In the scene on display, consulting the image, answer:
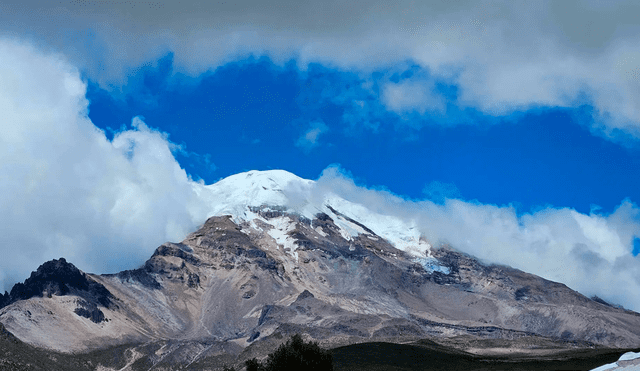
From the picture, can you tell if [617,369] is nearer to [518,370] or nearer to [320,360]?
[320,360]

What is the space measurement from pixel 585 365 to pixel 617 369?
230 ft

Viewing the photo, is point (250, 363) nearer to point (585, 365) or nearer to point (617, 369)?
point (617, 369)

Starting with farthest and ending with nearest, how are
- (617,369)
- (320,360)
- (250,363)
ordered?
(250,363) → (320,360) → (617,369)

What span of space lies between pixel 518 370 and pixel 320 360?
61.6 meters

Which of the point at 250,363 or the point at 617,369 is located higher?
the point at 250,363

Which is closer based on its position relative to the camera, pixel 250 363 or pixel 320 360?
pixel 320 360

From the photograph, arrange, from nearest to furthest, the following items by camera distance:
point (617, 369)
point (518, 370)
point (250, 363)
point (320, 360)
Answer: point (617, 369) < point (320, 360) < point (250, 363) < point (518, 370)

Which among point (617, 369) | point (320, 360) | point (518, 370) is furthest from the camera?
point (518, 370)

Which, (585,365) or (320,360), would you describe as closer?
(320,360)

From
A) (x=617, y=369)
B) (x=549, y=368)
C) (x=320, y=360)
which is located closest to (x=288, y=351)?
(x=320, y=360)

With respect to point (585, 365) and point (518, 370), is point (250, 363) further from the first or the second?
point (585, 365)


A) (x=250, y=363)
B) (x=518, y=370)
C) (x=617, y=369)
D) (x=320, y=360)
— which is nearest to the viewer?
(x=617, y=369)

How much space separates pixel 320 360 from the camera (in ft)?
502

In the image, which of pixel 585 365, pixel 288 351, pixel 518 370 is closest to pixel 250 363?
pixel 288 351
